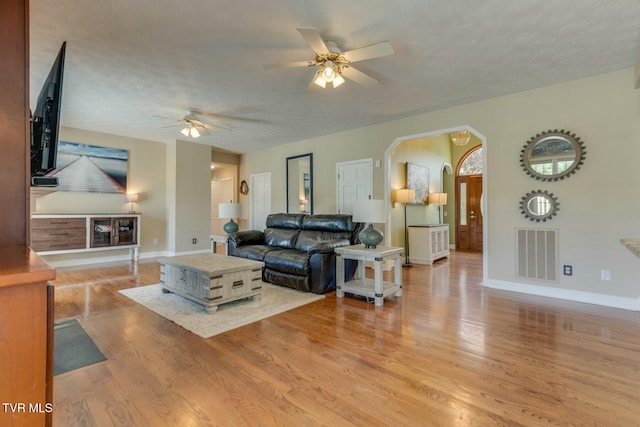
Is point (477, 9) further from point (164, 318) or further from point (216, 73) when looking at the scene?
point (164, 318)

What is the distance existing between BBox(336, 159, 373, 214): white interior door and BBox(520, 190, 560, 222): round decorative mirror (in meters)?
2.34

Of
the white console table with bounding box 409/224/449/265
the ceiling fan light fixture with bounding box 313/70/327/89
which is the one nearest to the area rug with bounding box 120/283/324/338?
the ceiling fan light fixture with bounding box 313/70/327/89

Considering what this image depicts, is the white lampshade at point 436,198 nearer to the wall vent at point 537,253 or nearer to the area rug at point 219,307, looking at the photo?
the wall vent at point 537,253

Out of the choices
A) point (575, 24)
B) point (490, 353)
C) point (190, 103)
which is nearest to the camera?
point (490, 353)

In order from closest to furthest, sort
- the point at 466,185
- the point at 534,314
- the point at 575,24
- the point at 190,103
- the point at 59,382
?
the point at 59,382
the point at 575,24
the point at 534,314
the point at 190,103
the point at 466,185

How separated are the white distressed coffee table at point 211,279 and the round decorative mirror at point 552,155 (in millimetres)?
3577

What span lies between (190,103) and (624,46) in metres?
4.89

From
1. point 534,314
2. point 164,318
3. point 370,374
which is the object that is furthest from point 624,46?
point 164,318

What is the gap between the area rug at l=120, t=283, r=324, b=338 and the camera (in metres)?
2.77

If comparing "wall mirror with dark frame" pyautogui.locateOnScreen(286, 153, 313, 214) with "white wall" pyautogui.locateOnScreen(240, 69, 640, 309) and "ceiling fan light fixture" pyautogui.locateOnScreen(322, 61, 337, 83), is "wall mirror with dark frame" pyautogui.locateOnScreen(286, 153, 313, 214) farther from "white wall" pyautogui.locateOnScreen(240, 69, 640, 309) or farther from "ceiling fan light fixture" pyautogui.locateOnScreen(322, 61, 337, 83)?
"ceiling fan light fixture" pyautogui.locateOnScreen(322, 61, 337, 83)

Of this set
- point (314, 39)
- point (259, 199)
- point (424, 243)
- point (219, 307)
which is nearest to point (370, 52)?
point (314, 39)

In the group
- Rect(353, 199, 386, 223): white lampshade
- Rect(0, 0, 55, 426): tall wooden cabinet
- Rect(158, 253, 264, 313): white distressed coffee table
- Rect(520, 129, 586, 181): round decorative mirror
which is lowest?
Rect(158, 253, 264, 313): white distressed coffee table

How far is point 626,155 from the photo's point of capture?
3266 millimetres

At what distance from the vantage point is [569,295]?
11.7 feet
